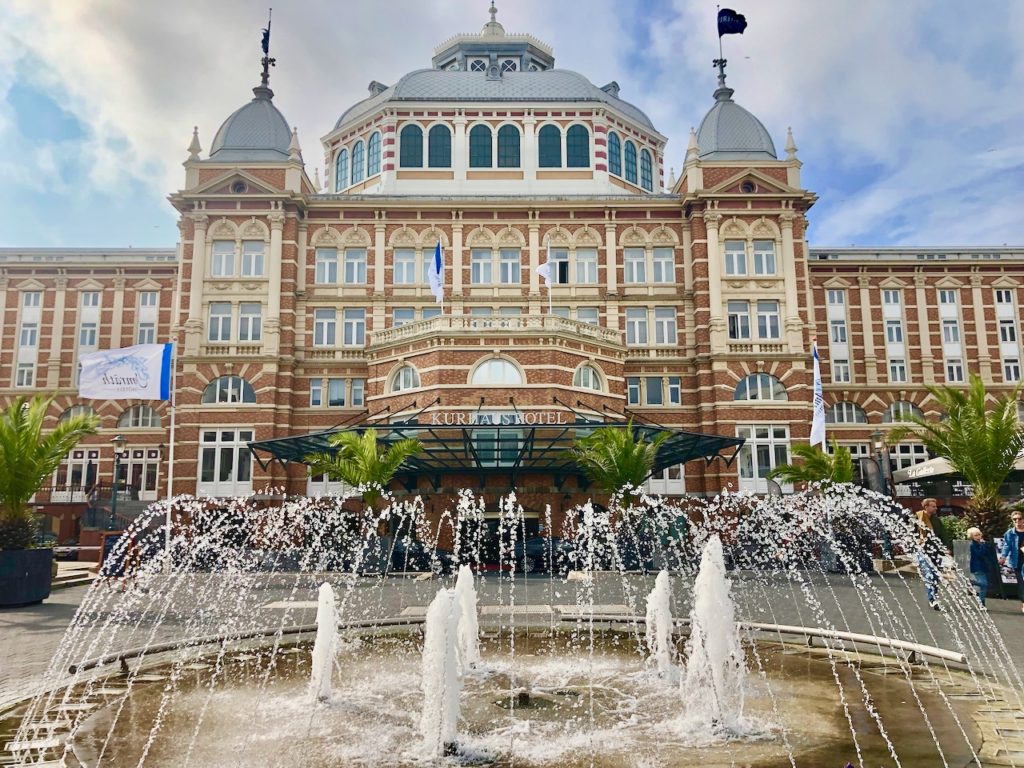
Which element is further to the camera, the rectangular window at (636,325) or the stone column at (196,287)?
the rectangular window at (636,325)

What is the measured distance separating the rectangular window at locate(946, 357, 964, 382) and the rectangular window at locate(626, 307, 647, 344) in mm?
19007

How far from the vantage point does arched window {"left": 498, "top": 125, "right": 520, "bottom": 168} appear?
41781 mm

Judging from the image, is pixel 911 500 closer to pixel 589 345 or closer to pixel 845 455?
pixel 845 455

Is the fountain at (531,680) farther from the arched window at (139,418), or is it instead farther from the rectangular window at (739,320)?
the arched window at (139,418)

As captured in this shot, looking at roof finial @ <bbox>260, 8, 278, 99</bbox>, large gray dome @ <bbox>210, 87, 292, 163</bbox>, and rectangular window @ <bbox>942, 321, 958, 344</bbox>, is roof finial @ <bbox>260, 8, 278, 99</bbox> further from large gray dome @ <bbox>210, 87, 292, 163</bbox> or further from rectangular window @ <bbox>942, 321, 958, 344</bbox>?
rectangular window @ <bbox>942, 321, 958, 344</bbox>

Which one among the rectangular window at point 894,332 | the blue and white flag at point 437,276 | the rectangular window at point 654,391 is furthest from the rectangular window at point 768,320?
the blue and white flag at point 437,276

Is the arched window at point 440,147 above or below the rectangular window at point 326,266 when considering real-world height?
above

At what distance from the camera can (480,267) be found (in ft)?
126

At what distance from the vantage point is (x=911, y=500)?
119ft

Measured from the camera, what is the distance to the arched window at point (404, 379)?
33.0m

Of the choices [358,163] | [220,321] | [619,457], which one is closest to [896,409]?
[619,457]

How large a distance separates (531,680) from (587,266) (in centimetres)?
3004

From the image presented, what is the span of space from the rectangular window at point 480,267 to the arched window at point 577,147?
7.37 m

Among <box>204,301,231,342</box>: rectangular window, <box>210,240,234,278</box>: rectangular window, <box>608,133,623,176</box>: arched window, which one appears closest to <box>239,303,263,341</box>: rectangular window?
<box>204,301,231,342</box>: rectangular window
